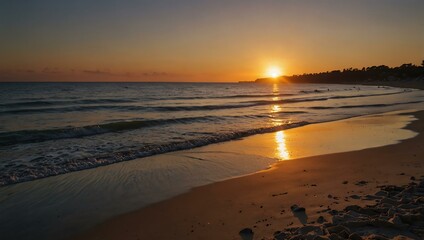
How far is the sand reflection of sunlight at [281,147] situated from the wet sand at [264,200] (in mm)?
1294

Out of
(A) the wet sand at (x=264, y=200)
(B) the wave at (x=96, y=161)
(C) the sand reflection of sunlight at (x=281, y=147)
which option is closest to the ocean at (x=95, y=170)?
(B) the wave at (x=96, y=161)

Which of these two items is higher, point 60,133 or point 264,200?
point 264,200

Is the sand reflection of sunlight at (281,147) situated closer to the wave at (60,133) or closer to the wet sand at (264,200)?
the wet sand at (264,200)

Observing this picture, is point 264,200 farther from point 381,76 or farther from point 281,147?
point 381,76

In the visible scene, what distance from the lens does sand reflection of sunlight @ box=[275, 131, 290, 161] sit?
35.4ft

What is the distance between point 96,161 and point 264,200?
6.12m

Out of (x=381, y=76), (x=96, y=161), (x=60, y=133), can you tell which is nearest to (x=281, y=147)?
(x=96, y=161)

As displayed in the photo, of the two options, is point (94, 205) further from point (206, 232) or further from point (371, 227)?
point (371, 227)

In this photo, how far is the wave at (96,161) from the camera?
28.6 ft

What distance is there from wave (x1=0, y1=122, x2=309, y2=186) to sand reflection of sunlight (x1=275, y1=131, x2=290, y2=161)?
1.72 m

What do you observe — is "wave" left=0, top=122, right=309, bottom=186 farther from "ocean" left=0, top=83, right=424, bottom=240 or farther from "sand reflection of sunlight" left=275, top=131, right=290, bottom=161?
"sand reflection of sunlight" left=275, top=131, right=290, bottom=161

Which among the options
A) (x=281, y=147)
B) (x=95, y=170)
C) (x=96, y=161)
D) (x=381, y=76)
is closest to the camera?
(x=95, y=170)

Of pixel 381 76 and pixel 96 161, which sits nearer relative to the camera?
pixel 96 161

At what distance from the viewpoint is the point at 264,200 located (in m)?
6.31
